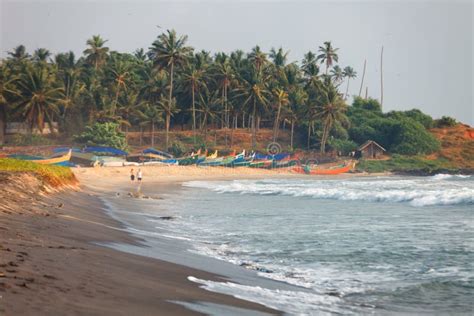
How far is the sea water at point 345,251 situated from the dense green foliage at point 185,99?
43686 mm

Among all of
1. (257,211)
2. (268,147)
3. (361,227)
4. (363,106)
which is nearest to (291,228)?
(361,227)

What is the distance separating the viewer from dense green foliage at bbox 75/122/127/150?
66188mm

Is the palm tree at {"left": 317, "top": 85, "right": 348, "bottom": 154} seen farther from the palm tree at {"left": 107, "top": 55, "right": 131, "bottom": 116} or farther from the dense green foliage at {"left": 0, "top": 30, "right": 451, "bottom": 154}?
the palm tree at {"left": 107, "top": 55, "right": 131, "bottom": 116}

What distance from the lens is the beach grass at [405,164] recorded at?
264 feet

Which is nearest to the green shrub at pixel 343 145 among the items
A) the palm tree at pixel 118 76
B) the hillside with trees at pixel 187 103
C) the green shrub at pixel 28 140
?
the hillside with trees at pixel 187 103

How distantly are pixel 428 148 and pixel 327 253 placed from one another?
80684 millimetres

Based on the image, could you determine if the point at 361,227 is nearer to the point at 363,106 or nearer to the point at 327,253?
the point at 327,253

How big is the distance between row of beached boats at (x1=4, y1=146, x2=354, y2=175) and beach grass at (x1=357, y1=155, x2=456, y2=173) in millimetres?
3793

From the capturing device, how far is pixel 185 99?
82.3 m

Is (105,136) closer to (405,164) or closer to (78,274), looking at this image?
(405,164)

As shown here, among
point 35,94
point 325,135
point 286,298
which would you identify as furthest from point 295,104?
point 286,298

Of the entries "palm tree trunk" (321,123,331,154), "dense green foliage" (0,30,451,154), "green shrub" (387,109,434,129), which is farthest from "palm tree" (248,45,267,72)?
"green shrub" (387,109,434,129)

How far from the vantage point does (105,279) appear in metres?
7.87

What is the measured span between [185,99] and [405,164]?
3084 cm
